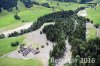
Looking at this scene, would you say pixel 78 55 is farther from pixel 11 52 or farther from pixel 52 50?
pixel 11 52

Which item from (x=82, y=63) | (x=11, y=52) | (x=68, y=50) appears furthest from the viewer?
(x=11, y=52)

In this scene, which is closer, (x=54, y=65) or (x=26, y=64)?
(x=54, y=65)

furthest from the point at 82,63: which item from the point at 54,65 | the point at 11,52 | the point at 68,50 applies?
the point at 11,52

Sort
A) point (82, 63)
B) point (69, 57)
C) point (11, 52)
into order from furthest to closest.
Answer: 1. point (11, 52)
2. point (69, 57)
3. point (82, 63)

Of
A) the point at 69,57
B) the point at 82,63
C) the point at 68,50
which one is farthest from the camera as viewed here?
the point at 68,50

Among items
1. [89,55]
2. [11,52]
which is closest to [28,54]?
[11,52]

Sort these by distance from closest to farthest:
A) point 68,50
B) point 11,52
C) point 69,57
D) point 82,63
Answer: point 82,63
point 69,57
point 68,50
point 11,52

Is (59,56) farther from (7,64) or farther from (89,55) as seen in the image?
(7,64)

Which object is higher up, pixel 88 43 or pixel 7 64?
pixel 88 43

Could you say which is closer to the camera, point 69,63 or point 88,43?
point 69,63

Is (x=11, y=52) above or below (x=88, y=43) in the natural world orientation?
below
